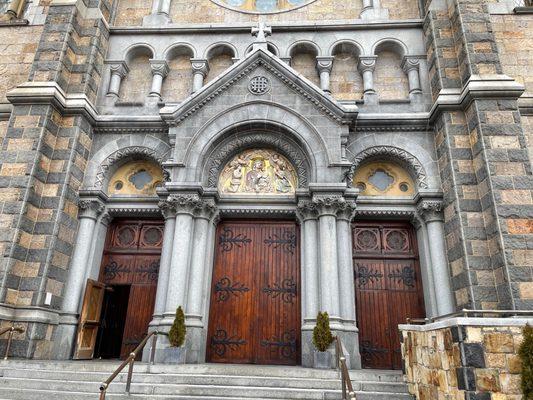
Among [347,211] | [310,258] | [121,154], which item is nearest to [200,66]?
[121,154]

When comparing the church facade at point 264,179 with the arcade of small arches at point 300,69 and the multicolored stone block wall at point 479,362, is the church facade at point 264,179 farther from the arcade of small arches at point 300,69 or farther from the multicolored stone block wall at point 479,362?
the multicolored stone block wall at point 479,362

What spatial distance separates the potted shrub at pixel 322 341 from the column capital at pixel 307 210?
2.62m

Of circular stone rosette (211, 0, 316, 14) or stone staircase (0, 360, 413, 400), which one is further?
circular stone rosette (211, 0, 316, 14)

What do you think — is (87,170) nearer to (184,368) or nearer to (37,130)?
(37,130)

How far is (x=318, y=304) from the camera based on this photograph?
942 cm

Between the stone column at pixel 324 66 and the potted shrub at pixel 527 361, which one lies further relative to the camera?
the stone column at pixel 324 66

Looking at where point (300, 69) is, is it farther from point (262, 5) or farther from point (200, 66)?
point (200, 66)

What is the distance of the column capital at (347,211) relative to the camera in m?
10.1

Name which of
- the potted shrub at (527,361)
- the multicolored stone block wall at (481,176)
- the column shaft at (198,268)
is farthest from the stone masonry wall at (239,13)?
the potted shrub at (527,361)

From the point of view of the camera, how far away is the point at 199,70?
1255cm

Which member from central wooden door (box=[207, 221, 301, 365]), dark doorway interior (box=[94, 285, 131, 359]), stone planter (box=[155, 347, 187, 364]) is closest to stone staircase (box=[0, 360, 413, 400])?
stone planter (box=[155, 347, 187, 364])

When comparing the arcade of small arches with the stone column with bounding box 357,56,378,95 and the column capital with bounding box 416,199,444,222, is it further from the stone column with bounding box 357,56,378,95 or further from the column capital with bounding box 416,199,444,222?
the column capital with bounding box 416,199,444,222

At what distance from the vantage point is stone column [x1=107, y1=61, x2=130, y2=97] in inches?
488

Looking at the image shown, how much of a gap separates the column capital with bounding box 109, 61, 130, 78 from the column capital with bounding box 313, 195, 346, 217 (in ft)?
24.1
